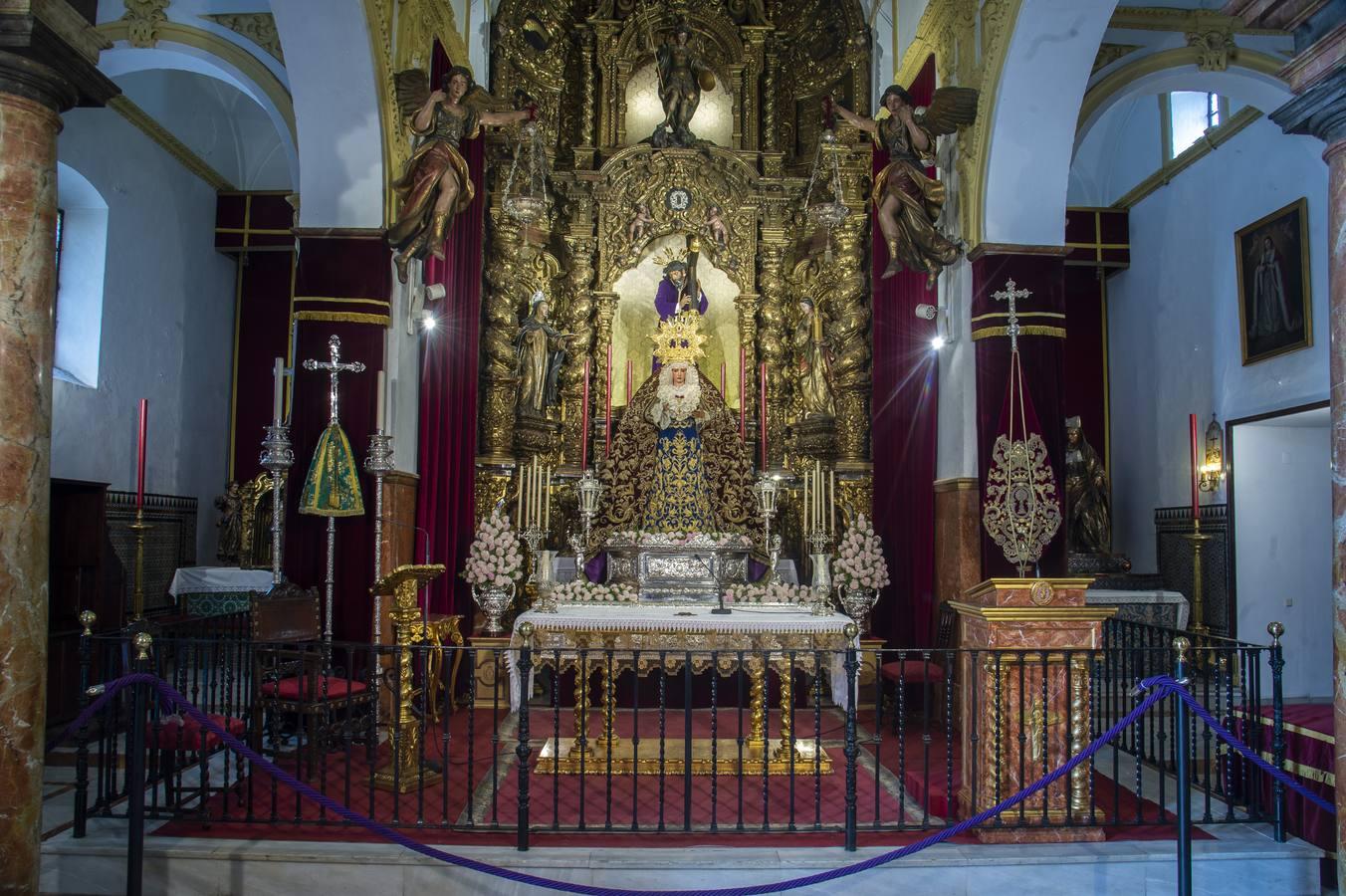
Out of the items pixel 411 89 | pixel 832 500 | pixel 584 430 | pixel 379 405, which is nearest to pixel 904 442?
pixel 832 500

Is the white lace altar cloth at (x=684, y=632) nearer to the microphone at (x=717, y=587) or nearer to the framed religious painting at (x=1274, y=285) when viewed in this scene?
the microphone at (x=717, y=587)

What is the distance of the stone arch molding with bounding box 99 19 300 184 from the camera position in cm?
891

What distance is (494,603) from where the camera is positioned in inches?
357

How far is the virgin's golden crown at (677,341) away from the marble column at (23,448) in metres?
5.77

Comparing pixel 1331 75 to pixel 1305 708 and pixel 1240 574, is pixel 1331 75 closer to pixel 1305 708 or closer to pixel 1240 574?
pixel 1305 708

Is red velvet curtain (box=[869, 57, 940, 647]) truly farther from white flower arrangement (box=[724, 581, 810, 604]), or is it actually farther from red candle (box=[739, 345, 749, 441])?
red candle (box=[739, 345, 749, 441])

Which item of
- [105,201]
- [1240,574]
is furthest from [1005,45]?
[105,201]

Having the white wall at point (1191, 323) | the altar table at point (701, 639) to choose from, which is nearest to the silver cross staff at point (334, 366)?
the altar table at point (701, 639)

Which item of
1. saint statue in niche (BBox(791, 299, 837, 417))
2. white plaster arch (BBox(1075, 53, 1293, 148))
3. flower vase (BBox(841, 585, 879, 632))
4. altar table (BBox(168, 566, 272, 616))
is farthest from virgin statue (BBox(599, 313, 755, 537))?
white plaster arch (BBox(1075, 53, 1293, 148))

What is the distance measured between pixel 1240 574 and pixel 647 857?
7.94 metres

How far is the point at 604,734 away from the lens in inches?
289

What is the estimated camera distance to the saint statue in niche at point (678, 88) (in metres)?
11.4

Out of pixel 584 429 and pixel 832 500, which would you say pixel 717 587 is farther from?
pixel 584 429

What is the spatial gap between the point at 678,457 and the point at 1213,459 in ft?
19.5
